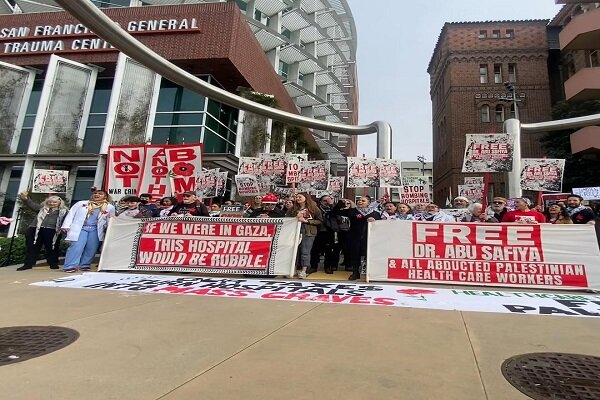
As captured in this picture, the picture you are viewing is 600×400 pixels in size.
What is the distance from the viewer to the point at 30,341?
11.2ft

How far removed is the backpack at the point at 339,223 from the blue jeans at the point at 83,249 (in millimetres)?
5208

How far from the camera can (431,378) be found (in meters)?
2.65

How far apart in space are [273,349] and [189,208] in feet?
19.4

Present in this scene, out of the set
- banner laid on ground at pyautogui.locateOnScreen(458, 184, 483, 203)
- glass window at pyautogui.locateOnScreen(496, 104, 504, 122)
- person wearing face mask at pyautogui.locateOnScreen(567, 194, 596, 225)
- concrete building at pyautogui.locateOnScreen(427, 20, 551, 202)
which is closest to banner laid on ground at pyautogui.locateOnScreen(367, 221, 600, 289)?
person wearing face mask at pyautogui.locateOnScreen(567, 194, 596, 225)

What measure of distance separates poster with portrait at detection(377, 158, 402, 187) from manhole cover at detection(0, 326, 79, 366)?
8014 mm

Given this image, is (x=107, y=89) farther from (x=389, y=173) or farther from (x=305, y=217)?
(x=305, y=217)

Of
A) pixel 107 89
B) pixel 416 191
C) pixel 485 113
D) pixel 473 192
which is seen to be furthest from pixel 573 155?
pixel 107 89

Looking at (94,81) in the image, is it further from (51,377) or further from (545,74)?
(545,74)

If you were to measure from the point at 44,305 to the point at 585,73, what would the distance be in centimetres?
3162

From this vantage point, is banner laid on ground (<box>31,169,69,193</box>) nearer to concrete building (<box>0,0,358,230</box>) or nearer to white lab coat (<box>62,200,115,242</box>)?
white lab coat (<box>62,200,115,242</box>)

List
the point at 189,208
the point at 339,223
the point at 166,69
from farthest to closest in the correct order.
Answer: the point at 166,69 → the point at 189,208 → the point at 339,223

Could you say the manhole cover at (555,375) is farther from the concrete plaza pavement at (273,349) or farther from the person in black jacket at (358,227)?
the person in black jacket at (358,227)

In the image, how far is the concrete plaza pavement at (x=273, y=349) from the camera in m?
2.48

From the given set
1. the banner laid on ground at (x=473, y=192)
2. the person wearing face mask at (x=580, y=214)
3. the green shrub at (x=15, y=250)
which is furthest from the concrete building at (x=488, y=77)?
the green shrub at (x=15, y=250)
